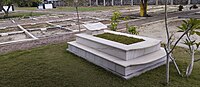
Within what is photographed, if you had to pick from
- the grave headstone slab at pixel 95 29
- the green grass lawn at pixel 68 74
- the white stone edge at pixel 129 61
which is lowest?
the green grass lawn at pixel 68 74

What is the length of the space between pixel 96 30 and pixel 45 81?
2.86 meters

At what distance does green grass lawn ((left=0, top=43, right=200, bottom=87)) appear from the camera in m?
4.27

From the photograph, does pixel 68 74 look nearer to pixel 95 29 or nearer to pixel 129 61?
pixel 129 61

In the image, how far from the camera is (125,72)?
14.6 feet

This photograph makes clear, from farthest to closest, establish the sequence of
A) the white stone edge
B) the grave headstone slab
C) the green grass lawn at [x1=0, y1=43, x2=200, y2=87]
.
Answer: the grave headstone slab → the white stone edge → the green grass lawn at [x1=0, y1=43, x2=200, y2=87]

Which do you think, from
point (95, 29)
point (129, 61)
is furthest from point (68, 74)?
point (95, 29)

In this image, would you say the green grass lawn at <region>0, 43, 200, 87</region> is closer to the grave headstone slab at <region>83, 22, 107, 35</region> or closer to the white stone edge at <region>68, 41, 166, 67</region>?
the white stone edge at <region>68, 41, 166, 67</region>

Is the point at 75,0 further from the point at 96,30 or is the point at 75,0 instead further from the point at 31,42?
the point at 96,30

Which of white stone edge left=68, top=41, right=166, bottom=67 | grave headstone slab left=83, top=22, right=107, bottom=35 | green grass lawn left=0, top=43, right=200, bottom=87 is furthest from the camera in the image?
grave headstone slab left=83, top=22, right=107, bottom=35

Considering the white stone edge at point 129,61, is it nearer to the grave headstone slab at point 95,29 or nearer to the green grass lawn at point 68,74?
the green grass lawn at point 68,74

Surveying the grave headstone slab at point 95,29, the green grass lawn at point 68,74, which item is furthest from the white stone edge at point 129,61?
the grave headstone slab at point 95,29

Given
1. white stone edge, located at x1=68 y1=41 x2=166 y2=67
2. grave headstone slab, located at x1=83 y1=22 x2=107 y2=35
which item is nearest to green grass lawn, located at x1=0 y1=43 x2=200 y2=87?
white stone edge, located at x1=68 y1=41 x2=166 y2=67

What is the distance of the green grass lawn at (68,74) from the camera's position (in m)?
4.27

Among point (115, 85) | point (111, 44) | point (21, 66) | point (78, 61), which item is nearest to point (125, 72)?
point (115, 85)
